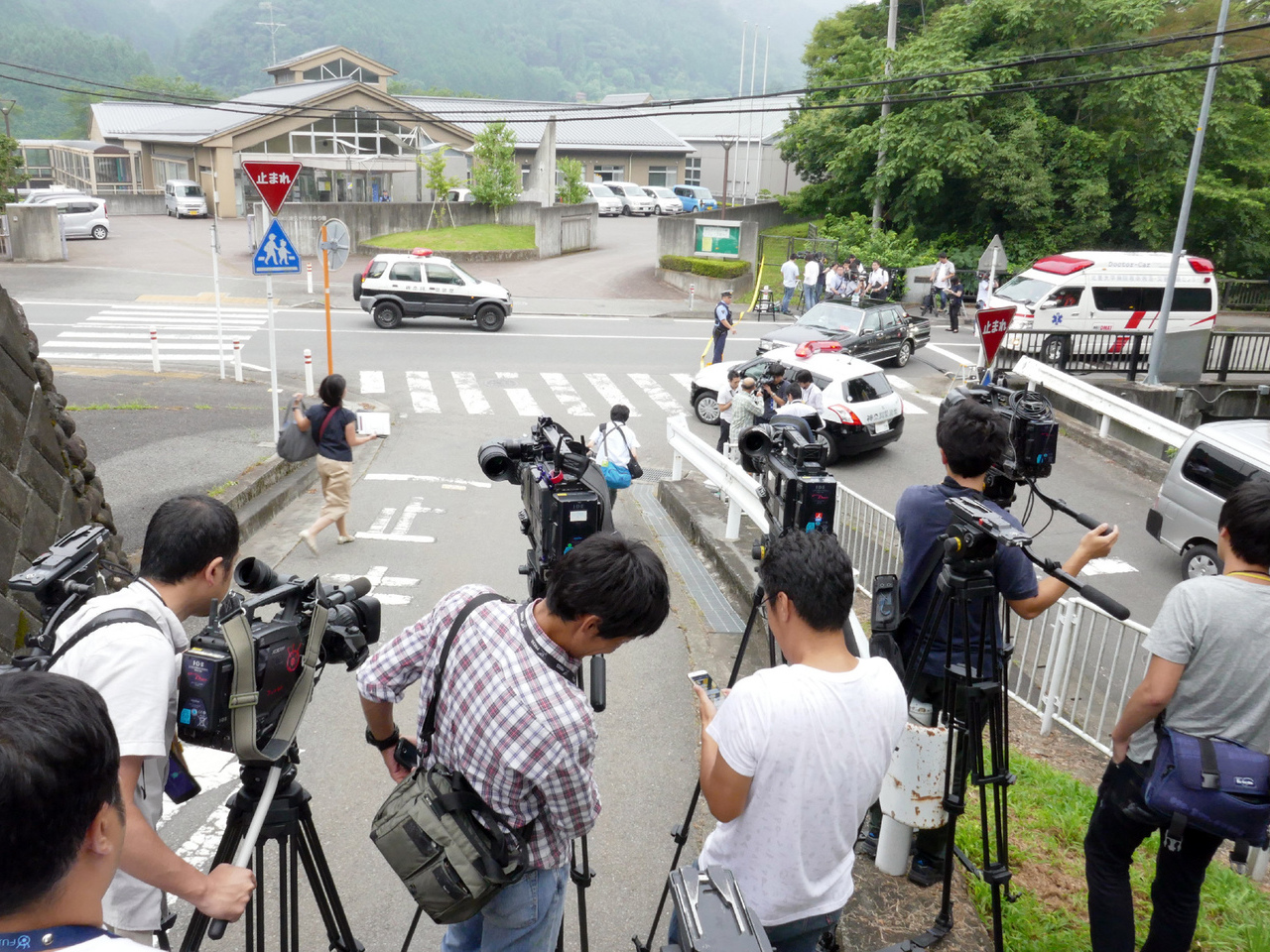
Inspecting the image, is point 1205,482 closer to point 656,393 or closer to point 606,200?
point 656,393

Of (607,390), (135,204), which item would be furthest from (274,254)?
(135,204)

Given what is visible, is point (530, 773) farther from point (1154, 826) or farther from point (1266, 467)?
point (1266, 467)

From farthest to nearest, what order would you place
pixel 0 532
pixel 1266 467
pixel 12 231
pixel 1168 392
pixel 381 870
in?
pixel 12 231
pixel 1168 392
pixel 1266 467
pixel 0 532
pixel 381 870

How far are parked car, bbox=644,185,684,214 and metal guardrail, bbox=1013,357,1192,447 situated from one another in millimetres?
36912

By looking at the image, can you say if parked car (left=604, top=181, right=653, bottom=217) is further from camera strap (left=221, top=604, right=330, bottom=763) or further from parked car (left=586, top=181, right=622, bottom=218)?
camera strap (left=221, top=604, right=330, bottom=763)

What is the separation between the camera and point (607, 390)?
62.6ft

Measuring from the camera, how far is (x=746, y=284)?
32.3 meters

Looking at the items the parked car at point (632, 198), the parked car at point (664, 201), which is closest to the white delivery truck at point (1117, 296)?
the parked car at point (664, 201)

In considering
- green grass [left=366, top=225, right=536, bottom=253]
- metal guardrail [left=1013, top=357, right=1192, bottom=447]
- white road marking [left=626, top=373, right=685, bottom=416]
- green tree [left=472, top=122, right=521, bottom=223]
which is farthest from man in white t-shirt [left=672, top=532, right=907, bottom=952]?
green tree [left=472, top=122, right=521, bottom=223]

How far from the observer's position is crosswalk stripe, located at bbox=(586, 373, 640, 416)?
18117 mm

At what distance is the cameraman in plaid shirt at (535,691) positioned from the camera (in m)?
2.75

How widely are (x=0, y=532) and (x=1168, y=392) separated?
752 inches

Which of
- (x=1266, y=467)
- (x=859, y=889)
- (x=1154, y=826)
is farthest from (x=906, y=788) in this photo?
(x=1266, y=467)

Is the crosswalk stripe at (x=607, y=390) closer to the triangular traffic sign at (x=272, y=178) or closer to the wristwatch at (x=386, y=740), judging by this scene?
the triangular traffic sign at (x=272, y=178)
